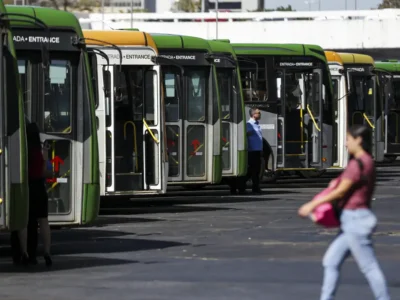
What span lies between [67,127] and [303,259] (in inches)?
153

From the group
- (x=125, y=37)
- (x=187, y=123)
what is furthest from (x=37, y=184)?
(x=187, y=123)

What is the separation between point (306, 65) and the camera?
33906mm

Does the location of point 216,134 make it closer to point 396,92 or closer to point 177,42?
point 177,42

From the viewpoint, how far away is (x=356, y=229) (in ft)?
37.2

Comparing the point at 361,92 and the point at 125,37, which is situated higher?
the point at 125,37

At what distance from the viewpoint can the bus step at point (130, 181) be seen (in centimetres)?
2456

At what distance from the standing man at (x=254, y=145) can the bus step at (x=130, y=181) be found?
18.2ft

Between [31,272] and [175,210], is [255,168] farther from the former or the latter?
[31,272]

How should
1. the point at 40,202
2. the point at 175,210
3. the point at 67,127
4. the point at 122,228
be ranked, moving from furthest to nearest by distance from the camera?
the point at 175,210, the point at 122,228, the point at 67,127, the point at 40,202

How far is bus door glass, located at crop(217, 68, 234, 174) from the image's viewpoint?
29.8m

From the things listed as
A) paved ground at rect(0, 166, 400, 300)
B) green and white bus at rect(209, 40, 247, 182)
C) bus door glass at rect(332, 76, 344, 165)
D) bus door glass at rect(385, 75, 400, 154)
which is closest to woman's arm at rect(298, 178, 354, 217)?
paved ground at rect(0, 166, 400, 300)

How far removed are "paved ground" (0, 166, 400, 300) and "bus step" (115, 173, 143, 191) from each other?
49 centimetres

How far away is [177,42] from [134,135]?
→ 3860 millimetres

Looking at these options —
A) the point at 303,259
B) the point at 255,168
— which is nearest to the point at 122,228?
the point at 303,259
